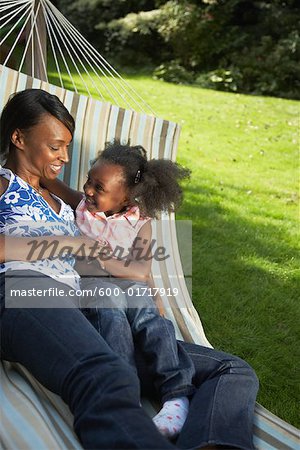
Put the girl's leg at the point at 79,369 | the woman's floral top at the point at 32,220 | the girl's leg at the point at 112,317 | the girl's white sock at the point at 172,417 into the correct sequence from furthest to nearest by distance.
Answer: the woman's floral top at the point at 32,220 < the girl's leg at the point at 112,317 < the girl's white sock at the point at 172,417 < the girl's leg at the point at 79,369

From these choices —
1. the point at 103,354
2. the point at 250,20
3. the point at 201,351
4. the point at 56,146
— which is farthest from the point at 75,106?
the point at 250,20

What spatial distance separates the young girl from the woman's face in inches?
7.5

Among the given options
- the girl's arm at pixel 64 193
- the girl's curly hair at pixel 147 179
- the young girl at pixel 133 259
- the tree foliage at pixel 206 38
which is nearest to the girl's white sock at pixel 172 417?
the young girl at pixel 133 259

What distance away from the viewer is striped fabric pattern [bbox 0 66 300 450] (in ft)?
4.89

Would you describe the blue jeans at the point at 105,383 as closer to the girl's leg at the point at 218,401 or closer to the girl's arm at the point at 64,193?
the girl's leg at the point at 218,401

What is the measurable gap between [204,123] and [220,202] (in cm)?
260

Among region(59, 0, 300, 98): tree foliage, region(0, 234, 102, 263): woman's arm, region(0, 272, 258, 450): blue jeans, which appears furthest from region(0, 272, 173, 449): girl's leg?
region(59, 0, 300, 98): tree foliage

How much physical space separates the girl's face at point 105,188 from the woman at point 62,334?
10 centimetres

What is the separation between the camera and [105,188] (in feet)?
7.11

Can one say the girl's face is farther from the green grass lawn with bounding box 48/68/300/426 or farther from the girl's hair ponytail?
the green grass lawn with bounding box 48/68/300/426

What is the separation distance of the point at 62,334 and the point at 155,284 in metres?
1.05

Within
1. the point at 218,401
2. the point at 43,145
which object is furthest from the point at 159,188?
the point at 218,401

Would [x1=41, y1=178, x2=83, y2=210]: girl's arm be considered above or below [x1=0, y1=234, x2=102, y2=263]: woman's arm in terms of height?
above

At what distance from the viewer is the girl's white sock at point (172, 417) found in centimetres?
163
